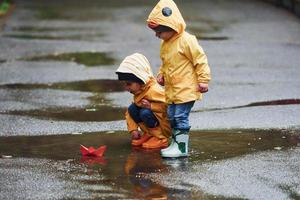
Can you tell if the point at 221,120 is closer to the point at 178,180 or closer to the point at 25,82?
the point at 178,180

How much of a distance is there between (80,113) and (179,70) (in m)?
→ 2.45

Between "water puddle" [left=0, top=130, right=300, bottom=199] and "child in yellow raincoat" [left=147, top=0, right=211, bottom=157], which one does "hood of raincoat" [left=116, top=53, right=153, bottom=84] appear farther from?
"water puddle" [left=0, top=130, right=300, bottom=199]

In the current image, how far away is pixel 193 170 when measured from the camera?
292 inches

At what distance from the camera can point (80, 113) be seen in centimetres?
1018

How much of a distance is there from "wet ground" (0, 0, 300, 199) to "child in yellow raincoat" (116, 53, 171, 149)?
0.25 metres

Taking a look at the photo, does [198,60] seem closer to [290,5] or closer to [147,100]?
[147,100]

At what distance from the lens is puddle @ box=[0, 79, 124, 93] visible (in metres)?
11.8

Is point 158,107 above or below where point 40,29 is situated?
above

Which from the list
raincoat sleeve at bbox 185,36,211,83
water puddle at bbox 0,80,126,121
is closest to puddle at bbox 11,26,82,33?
water puddle at bbox 0,80,126,121

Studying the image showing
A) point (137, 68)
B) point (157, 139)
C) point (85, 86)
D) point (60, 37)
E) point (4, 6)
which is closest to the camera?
point (137, 68)

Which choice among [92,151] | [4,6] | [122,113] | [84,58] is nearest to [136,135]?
[92,151]

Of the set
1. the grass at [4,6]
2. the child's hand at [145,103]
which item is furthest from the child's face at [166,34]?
the grass at [4,6]

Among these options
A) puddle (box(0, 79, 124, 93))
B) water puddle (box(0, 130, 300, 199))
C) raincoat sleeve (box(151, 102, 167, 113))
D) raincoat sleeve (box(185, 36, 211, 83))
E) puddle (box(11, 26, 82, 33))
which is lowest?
puddle (box(11, 26, 82, 33))

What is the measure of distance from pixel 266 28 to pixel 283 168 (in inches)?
423
